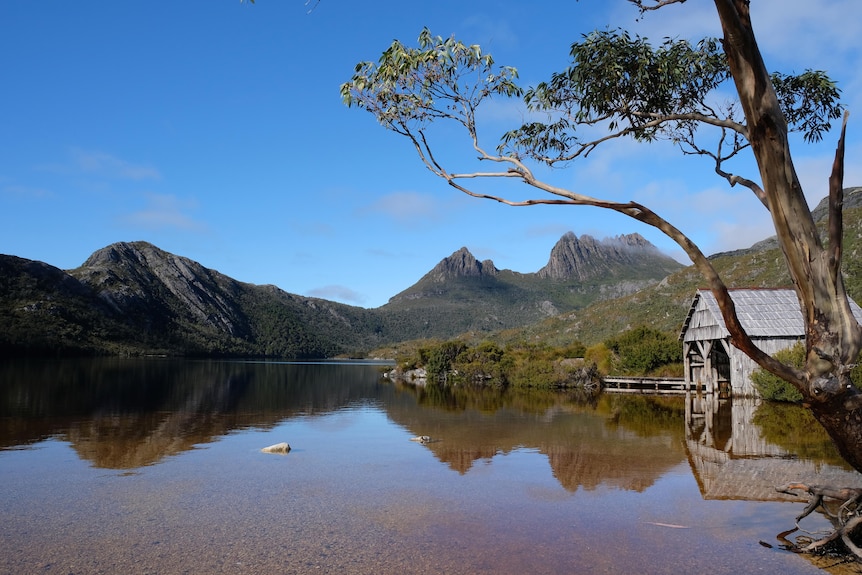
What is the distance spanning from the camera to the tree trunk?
19.0 ft

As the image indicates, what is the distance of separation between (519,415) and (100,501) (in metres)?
19.5

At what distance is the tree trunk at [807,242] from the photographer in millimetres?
5785

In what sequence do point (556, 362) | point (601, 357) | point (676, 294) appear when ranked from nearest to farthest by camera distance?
point (601, 357), point (556, 362), point (676, 294)

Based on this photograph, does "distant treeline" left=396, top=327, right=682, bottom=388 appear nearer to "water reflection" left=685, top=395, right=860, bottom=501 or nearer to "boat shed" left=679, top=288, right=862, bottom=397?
"boat shed" left=679, top=288, right=862, bottom=397

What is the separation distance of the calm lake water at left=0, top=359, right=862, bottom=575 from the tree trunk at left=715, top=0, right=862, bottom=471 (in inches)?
113

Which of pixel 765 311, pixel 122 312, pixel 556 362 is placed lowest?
pixel 556 362

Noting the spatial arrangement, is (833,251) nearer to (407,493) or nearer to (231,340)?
(407,493)

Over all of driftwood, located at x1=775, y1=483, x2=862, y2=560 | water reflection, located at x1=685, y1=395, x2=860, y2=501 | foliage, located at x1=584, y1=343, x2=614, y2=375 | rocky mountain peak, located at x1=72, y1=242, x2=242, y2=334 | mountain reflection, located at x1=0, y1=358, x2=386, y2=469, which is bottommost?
mountain reflection, located at x1=0, y1=358, x2=386, y2=469

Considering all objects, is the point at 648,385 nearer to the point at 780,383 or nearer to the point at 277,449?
the point at 780,383

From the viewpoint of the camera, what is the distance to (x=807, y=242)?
19.1 feet

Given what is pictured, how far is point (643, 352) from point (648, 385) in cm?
380

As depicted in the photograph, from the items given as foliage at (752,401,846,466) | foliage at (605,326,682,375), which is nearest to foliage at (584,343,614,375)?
foliage at (605,326,682,375)

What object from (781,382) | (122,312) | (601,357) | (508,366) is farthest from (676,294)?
(122,312)

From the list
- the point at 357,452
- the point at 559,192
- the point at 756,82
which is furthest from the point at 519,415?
the point at 756,82
